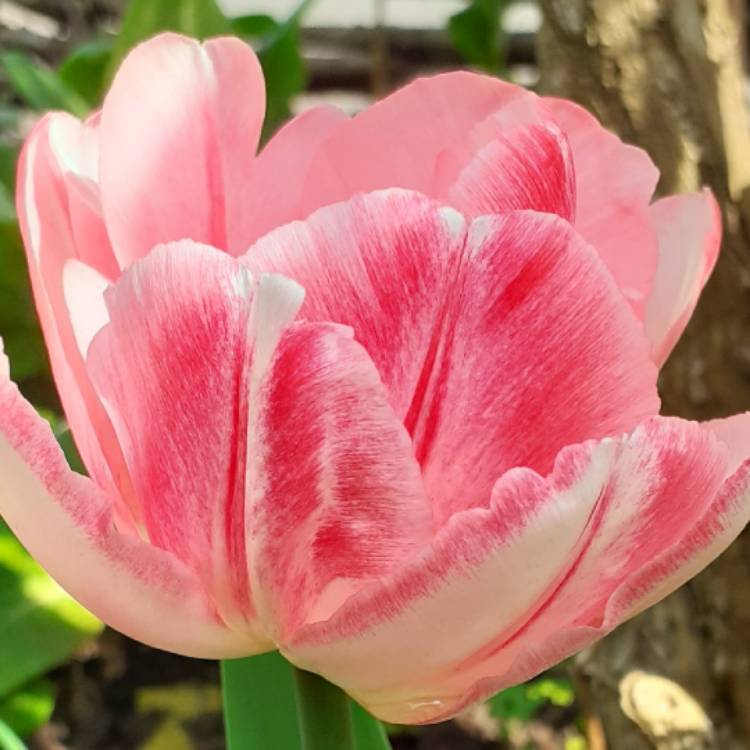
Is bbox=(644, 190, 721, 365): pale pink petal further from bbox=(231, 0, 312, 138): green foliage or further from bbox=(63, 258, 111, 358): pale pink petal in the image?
bbox=(231, 0, 312, 138): green foliage

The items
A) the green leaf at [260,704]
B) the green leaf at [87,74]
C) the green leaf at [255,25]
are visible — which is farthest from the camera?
the green leaf at [255,25]

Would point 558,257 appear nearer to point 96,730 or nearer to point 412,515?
point 412,515

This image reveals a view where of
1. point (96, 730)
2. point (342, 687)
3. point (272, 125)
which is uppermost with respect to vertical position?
point (342, 687)

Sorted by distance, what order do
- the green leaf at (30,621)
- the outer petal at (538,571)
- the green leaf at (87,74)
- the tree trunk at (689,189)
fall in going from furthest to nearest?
the green leaf at (87,74), the tree trunk at (689,189), the green leaf at (30,621), the outer petal at (538,571)

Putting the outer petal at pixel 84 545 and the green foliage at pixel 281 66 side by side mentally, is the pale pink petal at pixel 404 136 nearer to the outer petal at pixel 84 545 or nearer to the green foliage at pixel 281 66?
the outer petal at pixel 84 545

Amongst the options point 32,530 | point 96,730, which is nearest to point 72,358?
point 32,530

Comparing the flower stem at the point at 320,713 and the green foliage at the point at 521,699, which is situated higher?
the flower stem at the point at 320,713

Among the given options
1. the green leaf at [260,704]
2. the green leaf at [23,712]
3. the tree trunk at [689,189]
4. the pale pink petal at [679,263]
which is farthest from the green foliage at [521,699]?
the pale pink petal at [679,263]
